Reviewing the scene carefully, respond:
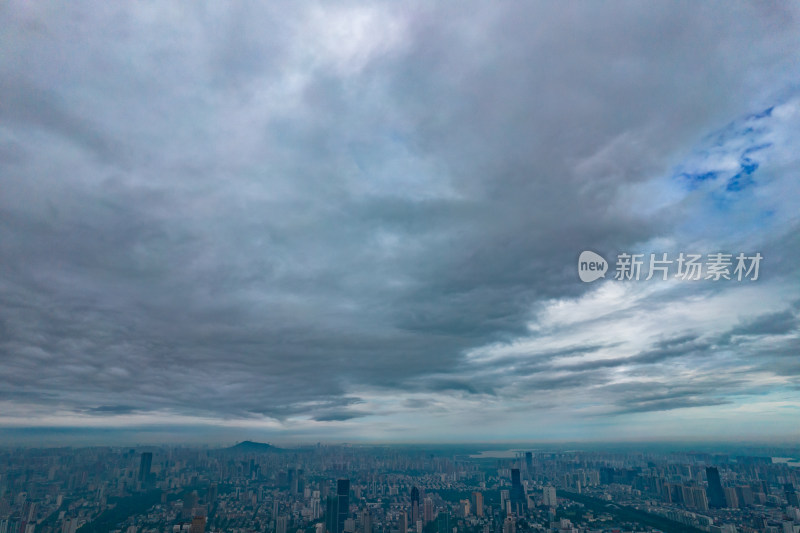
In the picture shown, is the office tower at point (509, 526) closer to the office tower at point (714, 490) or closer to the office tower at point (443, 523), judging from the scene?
the office tower at point (443, 523)

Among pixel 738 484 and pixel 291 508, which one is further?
pixel 291 508

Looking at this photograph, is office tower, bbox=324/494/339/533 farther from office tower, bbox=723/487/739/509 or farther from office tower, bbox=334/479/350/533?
office tower, bbox=723/487/739/509

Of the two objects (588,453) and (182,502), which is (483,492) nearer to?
(588,453)

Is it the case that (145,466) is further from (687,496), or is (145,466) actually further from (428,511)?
(687,496)

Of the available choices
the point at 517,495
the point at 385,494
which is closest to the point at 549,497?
the point at 517,495

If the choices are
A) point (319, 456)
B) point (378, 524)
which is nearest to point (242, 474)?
point (319, 456)

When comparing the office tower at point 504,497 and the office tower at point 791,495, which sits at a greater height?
the office tower at point 791,495

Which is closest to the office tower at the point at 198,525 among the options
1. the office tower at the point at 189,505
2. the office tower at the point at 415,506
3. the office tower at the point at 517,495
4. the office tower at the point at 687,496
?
the office tower at the point at 189,505
